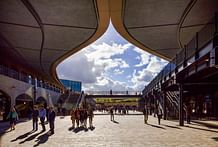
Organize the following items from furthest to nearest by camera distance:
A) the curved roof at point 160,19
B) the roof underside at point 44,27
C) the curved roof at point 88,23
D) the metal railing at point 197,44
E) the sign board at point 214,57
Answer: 1. the curved roof at point 160,19
2. the curved roof at point 88,23
3. the roof underside at point 44,27
4. the metal railing at point 197,44
5. the sign board at point 214,57

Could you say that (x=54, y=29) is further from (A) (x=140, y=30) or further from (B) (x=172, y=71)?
(B) (x=172, y=71)

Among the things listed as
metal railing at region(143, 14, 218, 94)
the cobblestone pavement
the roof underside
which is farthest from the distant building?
the cobblestone pavement

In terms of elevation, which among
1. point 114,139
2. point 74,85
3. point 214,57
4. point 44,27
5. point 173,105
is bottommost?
point 114,139

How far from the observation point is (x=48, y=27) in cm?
2900

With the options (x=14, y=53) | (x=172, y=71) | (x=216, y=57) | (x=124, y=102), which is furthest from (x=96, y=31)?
(x=124, y=102)

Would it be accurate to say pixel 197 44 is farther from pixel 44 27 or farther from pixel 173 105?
pixel 173 105

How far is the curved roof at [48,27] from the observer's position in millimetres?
23359

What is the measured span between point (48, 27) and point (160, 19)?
972 centimetres

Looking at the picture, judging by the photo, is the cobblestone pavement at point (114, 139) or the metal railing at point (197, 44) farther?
the metal railing at point (197, 44)

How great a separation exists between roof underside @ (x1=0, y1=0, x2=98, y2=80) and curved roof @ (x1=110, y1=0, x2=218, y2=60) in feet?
8.10

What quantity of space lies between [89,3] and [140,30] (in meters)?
10.2

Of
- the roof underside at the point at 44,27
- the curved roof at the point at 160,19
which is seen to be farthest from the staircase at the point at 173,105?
the roof underside at the point at 44,27

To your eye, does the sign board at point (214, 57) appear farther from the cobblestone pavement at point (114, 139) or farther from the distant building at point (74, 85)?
the distant building at point (74, 85)

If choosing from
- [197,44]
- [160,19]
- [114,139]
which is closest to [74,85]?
[160,19]
